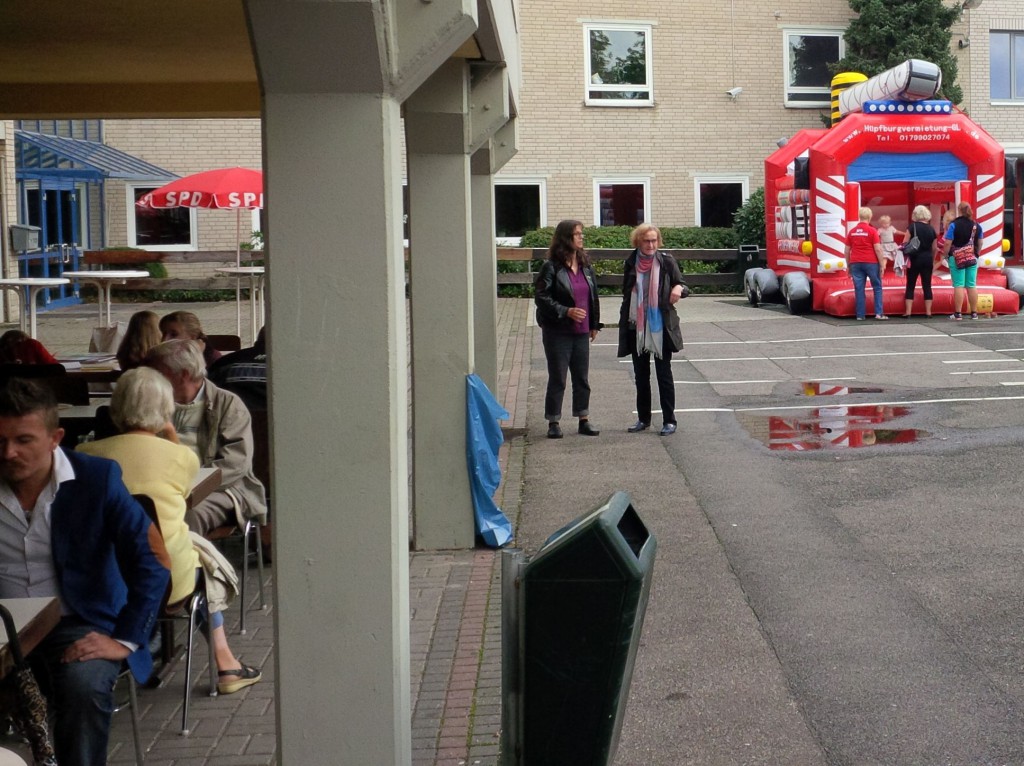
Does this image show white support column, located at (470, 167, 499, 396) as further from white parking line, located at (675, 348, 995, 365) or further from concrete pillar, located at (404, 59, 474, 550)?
white parking line, located at (675, 348, 995, 365)

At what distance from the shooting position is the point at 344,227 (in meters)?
3.90

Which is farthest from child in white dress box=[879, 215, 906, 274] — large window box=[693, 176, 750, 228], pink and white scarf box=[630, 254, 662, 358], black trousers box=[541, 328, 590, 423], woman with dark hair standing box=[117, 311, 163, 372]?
woman with dark hair standing box=[117, 311, 163, 372]

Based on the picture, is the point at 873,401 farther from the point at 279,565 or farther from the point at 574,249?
the point at 279,565

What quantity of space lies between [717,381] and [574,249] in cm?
431

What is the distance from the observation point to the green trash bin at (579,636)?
2871 millimetres

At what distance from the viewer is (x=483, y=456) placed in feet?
25.4

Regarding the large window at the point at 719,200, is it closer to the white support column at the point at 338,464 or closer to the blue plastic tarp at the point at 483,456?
the blue plastic tarp at the point at 483,456

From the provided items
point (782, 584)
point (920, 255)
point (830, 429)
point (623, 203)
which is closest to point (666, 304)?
point (830, 429)

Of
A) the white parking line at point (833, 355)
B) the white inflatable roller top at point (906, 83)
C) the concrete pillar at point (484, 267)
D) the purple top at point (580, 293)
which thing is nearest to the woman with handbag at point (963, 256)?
the white inflatable roller top at point (906, 83)

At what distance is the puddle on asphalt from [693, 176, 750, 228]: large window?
1729 centimetres

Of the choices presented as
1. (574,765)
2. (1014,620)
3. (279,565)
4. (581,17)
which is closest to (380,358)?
(279,565)

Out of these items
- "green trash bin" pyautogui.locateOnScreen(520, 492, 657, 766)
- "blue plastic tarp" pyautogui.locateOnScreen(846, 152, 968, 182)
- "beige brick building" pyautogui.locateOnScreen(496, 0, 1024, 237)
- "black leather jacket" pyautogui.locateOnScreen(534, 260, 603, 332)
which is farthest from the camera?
"beige brick building" pyautogui.locateOnScreen(496, 0, 1024, 237)

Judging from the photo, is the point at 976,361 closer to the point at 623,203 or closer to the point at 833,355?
the point at 833,355

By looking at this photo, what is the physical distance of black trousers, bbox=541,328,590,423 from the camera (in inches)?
432
